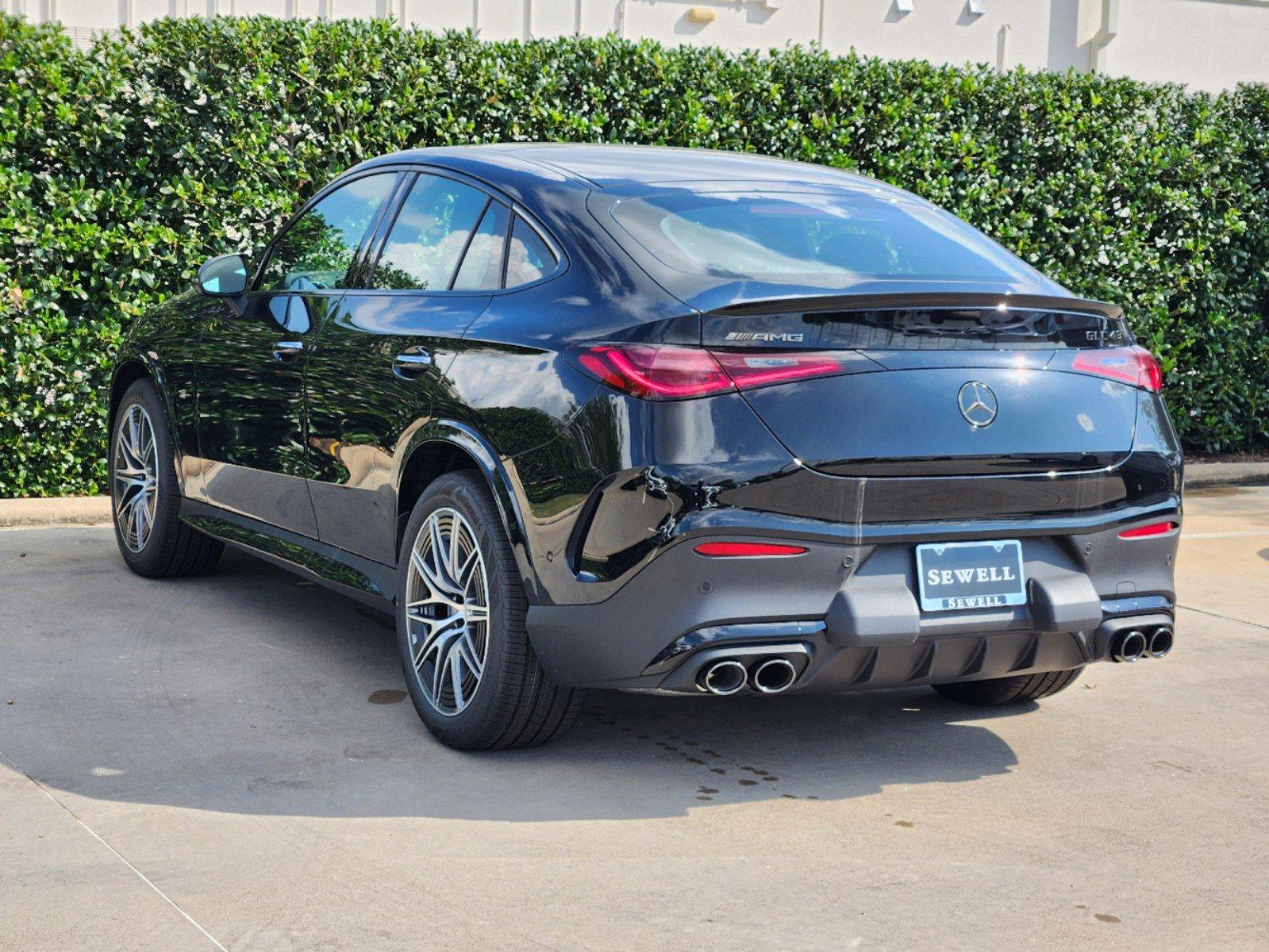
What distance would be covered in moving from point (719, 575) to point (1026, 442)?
0.88 metres

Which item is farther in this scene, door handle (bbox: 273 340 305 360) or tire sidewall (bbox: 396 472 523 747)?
door handle (bbox: 273 340 305 360)

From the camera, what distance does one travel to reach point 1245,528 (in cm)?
909

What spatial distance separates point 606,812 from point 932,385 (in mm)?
1349

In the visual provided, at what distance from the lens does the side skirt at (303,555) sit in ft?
16.9

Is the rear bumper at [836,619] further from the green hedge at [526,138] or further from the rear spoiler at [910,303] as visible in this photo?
the green hedge at [526,138]

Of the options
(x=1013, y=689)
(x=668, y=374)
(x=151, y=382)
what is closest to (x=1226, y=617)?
(x=1013, y=689)

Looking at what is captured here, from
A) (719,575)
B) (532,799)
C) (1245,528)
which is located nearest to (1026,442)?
(719,575)

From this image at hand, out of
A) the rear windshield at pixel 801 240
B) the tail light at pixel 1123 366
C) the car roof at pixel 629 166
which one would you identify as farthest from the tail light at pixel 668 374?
the tail light at pixel 1123 366

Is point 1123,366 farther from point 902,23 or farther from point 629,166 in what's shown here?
point 902,23

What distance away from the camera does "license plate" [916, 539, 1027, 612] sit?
411cm

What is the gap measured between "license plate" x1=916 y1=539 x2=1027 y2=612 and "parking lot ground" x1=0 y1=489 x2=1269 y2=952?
1.85ft

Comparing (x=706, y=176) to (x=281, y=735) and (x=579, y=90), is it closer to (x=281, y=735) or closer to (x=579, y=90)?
(x=281, y=735)

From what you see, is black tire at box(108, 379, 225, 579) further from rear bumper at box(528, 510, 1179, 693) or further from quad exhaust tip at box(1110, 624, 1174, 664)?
quad exhaust tip at box(1110, 624, 1174, 664)

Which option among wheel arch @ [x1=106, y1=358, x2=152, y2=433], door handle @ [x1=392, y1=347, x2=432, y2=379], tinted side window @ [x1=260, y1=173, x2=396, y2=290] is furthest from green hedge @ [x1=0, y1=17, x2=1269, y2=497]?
door handle @ [x1=392, y1=347, x2=432, y2=379]
